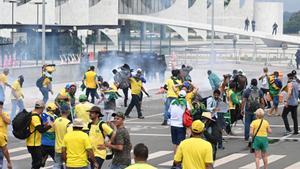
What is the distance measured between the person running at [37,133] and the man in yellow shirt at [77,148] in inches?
80.0

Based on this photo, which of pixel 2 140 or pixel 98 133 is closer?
pixel 98 133

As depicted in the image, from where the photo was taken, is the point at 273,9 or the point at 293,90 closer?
the point at 293,90

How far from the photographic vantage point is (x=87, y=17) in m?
90.5

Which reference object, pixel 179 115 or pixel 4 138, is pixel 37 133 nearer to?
pixel 4 138

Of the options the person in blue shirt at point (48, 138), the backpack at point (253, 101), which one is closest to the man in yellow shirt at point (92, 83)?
the backpack at point (253, 101)

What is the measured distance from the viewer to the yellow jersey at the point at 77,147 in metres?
13.6

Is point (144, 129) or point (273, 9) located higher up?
point (273, 9)

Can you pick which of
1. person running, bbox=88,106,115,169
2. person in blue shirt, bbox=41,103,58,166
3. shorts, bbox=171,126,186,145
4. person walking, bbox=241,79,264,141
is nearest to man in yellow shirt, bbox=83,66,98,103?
person walking, bbox=241,79,264,141

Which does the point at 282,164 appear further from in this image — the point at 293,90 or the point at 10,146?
the point at 10,146

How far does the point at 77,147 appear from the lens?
13617 mm

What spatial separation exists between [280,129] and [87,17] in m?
65.5

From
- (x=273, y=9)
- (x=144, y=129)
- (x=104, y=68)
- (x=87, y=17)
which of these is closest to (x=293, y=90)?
(x=144, y=129)

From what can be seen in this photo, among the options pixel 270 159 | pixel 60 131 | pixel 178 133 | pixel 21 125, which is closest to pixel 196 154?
pixel 60 131

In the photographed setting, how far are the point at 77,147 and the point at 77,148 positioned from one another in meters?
0.01
